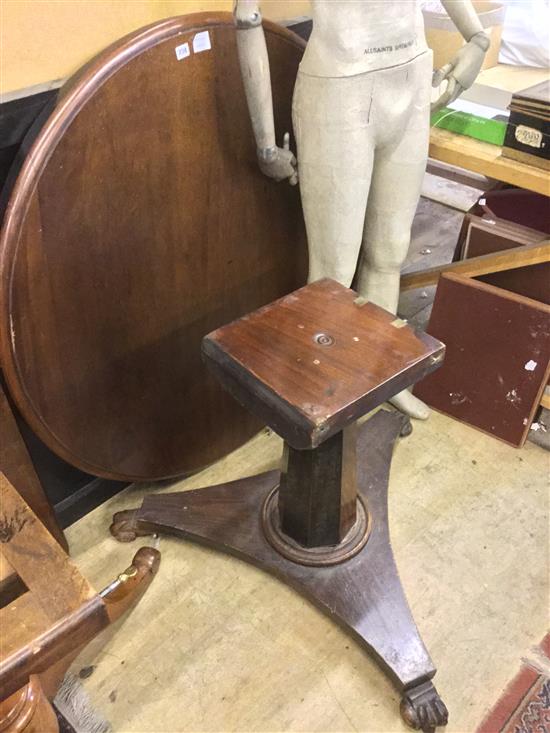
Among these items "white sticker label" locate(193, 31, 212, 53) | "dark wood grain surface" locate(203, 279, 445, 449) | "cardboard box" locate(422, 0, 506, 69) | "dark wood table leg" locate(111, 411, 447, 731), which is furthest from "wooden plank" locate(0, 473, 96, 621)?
"cardboard box" locate(422, 0, 506, 69)

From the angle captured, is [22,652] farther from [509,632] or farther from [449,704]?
[509,632]

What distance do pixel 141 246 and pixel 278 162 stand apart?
0.30 metres

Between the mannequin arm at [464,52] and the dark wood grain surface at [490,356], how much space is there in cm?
45

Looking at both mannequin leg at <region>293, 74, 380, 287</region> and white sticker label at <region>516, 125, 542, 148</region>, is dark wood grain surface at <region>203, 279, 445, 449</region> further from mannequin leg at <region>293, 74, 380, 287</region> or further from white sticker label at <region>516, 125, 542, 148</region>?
white sticker label at <region>516, 125, 542, 148</region>

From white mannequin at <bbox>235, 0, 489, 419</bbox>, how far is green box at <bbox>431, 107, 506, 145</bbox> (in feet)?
0.39

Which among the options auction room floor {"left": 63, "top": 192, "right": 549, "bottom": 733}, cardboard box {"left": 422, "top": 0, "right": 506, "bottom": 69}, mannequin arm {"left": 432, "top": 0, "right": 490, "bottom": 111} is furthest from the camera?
cardboard box {"left": 422, "top": 0, "right": 506, "bottom": 69}

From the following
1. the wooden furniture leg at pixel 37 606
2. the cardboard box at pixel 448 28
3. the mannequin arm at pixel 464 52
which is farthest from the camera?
the cardboard box at pixel 448 28

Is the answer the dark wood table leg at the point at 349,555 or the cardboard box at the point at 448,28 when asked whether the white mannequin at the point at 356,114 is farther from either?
the dark wood table leg at the point at 349,555

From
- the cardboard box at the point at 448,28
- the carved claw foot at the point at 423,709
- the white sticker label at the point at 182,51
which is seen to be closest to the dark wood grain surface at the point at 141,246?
the white sticker label at the point at 182,51

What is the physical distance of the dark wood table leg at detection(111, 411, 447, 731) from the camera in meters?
1.19

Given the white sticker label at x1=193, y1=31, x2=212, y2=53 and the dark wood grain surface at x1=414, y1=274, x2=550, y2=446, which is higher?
the white sticker label at x1=193, y1=31, x2=212, y2=53

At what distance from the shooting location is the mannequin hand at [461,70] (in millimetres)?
1390

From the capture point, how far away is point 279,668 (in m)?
1.26

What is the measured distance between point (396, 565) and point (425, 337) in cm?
52
